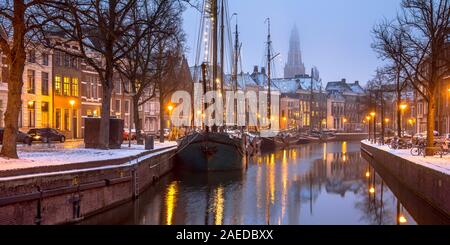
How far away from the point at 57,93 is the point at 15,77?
39.7m

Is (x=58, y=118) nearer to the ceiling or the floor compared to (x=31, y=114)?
nearer to the floor

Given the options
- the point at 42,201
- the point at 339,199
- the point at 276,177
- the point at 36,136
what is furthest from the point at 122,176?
the point at 36,136

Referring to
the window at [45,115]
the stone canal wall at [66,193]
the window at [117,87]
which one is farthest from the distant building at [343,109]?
the stone canal wall at [66,193]

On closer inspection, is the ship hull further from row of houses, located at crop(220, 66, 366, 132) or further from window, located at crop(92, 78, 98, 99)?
row of houses, located at crop(220, 66, 366, 132)

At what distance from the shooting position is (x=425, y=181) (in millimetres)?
23203

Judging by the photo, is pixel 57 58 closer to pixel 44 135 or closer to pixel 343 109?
pixel 44 135

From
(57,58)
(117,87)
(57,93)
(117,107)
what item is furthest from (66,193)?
(117,107)

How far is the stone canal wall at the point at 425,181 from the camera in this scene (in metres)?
19.6

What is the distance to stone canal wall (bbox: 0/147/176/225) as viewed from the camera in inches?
600

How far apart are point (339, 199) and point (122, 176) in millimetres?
11189

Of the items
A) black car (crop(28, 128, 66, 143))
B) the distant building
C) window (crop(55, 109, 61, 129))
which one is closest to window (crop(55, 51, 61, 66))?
window (crop(55, 109, 61, 129))

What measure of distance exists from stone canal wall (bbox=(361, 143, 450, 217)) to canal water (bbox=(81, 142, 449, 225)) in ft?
1.24

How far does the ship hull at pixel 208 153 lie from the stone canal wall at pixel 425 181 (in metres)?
10.5

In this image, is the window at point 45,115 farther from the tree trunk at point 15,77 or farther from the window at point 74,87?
the tree trunk at point 15,77
